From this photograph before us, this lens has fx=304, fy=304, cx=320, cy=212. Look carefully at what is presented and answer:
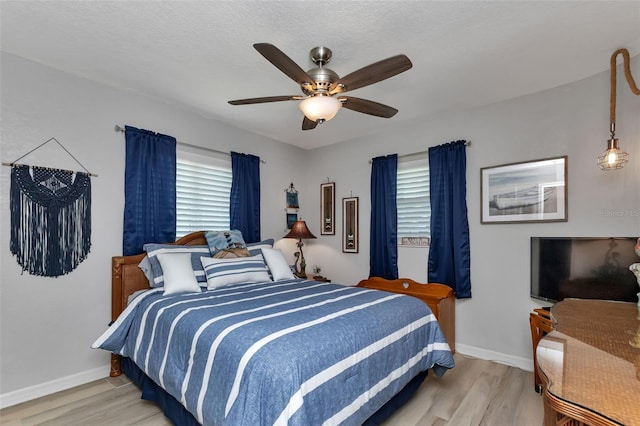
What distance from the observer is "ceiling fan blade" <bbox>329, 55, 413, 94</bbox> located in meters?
1.75

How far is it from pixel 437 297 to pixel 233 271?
2.07 metres

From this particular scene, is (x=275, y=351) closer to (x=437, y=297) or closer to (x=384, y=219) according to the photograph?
(x=437, y=297)

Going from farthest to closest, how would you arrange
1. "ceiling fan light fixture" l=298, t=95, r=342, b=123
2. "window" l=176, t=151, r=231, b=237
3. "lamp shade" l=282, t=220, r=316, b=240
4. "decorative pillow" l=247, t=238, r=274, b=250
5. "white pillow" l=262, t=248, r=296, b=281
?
"lamp shade" l=282, t=220, r=316, b=240 < "decorative pillow" l=247, t=238, r=274, b=250 < "window" l=176, t=151, r=231, b=237 < "white pillow" l=262, t=248, r=296, b=281 < "ceiling fan light fixture" l=298, t=95, r=342, b=123

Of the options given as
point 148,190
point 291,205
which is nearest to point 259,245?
point 291,205

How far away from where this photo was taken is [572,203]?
2689 millimetres

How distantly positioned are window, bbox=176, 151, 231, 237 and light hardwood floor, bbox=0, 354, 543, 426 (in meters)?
1.57

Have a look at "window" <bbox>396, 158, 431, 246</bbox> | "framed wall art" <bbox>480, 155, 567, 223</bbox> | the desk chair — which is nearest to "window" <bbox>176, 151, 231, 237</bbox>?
"window" <bbox>396, 158, 431, 246</bbox>

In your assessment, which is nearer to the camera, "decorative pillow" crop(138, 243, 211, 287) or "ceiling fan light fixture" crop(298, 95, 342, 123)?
"ceiling fan light fixture" crop(298, 95, 342, 123)

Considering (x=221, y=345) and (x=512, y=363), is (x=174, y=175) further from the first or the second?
(x=512, y=363)

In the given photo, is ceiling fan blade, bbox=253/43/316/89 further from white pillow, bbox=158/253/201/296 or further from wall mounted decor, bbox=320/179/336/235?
wall mounted decor, bbox=320/179/336/235

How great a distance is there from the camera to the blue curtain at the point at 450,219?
10.8 feet

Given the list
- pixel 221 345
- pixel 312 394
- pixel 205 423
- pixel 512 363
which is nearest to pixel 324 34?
pixel 221 345

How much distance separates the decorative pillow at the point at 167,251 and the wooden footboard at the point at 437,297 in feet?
6.93

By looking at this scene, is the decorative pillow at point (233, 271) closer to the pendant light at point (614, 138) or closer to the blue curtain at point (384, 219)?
the blue curtain at point (384, 219)
